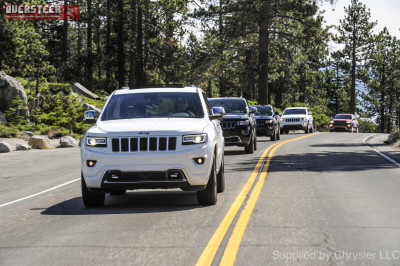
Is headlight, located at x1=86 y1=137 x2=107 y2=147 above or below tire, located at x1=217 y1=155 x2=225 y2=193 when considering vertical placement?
above

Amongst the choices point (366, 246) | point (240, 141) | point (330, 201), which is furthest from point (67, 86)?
point (366, 246)

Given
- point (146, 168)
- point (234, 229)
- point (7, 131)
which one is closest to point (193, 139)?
→ point (146, 168)

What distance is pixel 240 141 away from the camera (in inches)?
770

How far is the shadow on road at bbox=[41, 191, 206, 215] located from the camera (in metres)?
8.80

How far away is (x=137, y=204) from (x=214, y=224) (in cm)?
232

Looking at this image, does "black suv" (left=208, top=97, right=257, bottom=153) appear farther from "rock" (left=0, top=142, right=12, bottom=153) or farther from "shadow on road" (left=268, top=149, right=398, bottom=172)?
"rock" (left=0, top=142, right=12, bottom=153)

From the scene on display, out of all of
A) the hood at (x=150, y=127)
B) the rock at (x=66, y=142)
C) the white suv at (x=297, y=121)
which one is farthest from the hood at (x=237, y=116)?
the white suv at (x=297, y=121)

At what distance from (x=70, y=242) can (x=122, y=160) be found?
6.43ft

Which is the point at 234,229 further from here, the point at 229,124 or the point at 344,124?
the point at 344,124

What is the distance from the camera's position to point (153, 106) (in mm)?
9797

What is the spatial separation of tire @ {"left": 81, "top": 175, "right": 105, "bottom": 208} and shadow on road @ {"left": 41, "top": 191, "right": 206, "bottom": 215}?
0.36 ft

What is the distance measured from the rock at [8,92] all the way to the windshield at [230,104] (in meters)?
12.1

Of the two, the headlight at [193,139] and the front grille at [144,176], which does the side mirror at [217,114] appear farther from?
the front grille at [144,176]

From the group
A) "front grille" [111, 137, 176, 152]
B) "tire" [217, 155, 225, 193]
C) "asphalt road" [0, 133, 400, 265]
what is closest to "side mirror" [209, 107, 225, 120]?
"tire" [217, 155, 225, 193]
